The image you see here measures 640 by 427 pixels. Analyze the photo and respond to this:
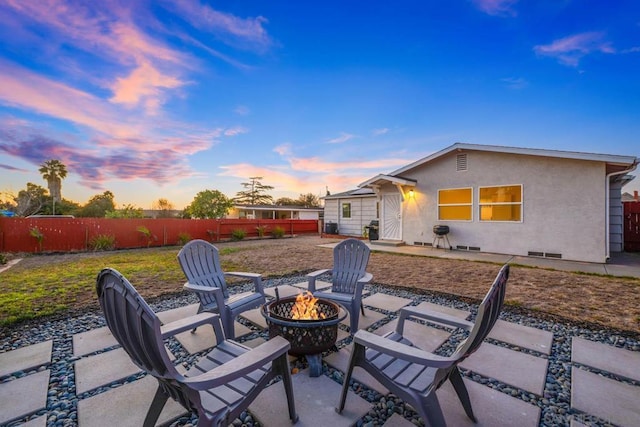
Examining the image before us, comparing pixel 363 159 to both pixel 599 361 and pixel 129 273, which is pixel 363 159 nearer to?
pixel 129 273

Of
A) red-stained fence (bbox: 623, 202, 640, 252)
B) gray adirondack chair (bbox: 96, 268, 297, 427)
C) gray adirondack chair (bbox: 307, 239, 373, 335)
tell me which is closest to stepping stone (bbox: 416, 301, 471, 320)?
gray adirondack chair (bbox: 307, 239, 373, 335)

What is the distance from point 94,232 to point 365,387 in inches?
471

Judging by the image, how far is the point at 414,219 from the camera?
399 inches

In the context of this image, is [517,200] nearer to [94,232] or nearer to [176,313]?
[176,313]

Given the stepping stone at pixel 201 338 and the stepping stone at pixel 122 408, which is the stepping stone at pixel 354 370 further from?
the stepping stone at pixel 122 408

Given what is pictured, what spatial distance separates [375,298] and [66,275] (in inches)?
260

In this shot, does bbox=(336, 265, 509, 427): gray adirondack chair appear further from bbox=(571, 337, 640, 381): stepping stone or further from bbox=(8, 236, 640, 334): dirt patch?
bbox=(8, 236, 640, 334): dirt patch

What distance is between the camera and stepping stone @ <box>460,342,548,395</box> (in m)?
1.96

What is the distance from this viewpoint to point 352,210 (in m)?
15.7

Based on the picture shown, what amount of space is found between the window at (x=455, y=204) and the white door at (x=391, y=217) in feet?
5.75

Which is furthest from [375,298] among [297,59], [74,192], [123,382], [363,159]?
[74,192]

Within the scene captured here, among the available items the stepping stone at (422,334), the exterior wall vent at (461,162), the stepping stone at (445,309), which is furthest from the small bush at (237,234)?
the stepping stone at (422,334)

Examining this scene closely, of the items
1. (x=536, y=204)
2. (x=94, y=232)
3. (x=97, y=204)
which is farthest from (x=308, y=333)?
(x=97, y=204)

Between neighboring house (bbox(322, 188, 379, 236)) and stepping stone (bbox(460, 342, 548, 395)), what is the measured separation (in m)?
12.3
